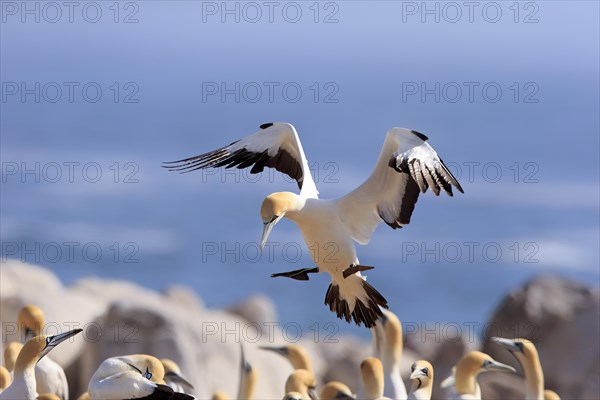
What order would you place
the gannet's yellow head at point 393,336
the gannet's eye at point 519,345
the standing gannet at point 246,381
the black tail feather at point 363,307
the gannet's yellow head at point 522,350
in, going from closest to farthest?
the black tail feather at point 363,307 → the gannet's yellow head at point 522,350 → the gannet's eye at point 519,345 → the gannet's yellow head at point 393,336 → the standing gannet at point 246,381

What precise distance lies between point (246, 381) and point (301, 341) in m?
5.20

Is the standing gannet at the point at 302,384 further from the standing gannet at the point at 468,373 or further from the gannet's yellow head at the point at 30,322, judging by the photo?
the gannet's yellow head at the point at 30,322

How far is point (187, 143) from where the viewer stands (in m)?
68.7

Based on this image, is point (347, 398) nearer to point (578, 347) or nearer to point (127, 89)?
point (578, 347)

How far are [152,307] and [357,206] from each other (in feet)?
16.8

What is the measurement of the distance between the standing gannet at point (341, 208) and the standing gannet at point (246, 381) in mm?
2738

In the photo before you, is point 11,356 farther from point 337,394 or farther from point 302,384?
point 337,394

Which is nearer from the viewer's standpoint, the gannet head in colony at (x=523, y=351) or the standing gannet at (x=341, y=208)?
the standing gannet at (x=341, y=208)

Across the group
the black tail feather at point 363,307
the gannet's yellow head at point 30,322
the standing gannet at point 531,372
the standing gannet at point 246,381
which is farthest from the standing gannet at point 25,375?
the standing gannet at point 531,372

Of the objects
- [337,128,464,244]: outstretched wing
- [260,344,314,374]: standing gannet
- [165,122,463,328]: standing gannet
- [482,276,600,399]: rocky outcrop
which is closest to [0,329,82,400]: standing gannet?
[165,122,463,328]: standing gannet

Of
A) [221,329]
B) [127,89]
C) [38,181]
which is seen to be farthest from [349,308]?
[127,89]

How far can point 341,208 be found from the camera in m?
8.20

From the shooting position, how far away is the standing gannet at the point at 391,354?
34.2 ft

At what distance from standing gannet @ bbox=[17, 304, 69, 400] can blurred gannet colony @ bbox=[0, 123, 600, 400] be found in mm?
13
